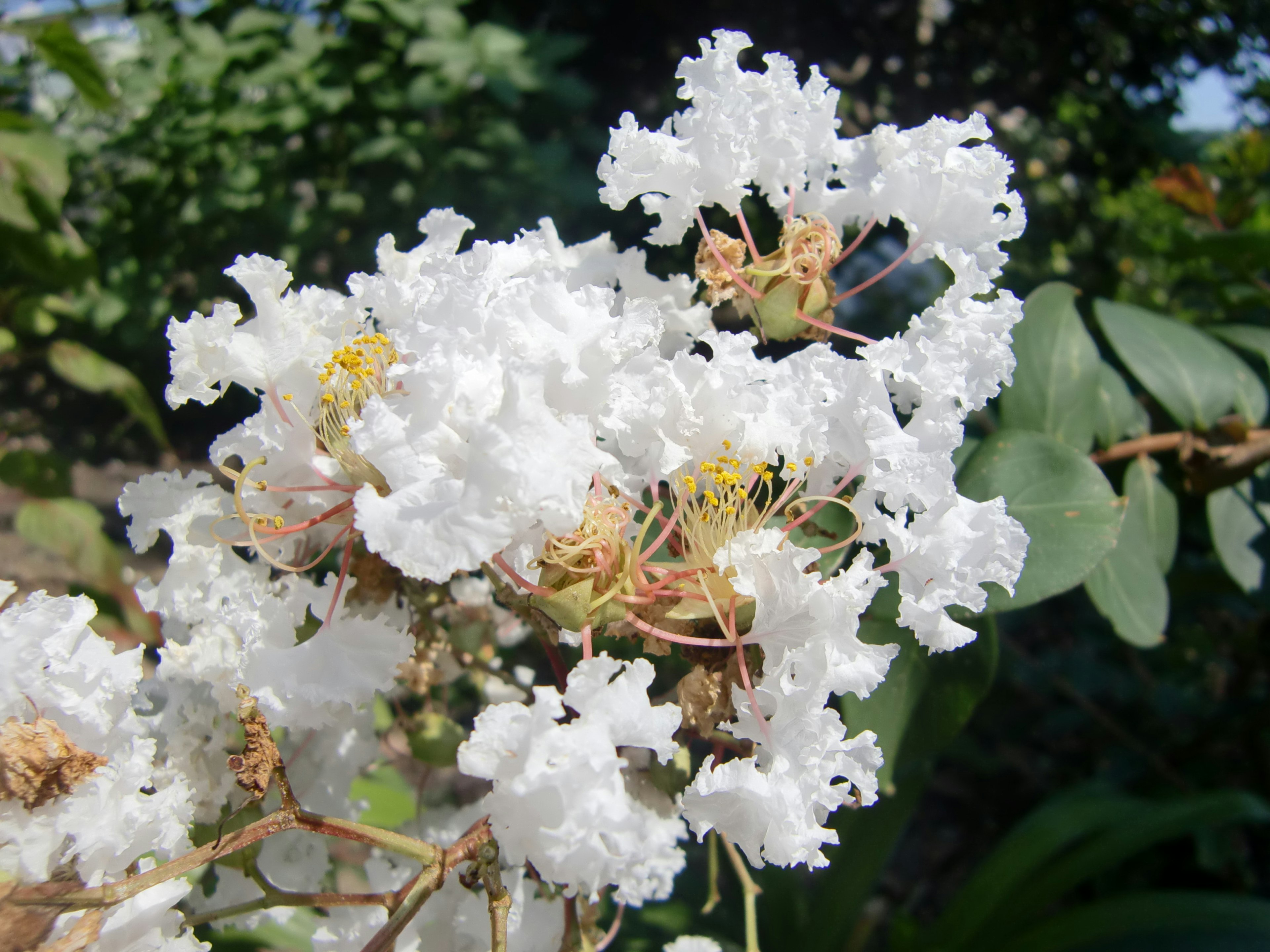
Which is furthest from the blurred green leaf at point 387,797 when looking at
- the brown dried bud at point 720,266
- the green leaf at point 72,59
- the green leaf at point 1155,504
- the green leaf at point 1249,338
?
the green leaf at point 1249,338

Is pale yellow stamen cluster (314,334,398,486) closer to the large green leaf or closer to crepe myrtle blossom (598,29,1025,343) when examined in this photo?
crepe myrtle blossom (598,29,1025,343)

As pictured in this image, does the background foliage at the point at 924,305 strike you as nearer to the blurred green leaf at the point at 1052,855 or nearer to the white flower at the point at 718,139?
the blurred green leaf at the point at 1052,855

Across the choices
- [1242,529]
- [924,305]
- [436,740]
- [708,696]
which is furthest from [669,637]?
[924,305]

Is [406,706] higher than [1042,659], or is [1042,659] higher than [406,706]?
[406,706]

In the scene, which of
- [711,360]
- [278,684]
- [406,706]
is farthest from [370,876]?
[711,360]

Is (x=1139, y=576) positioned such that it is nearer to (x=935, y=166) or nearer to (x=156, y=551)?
(x=935, y=166)

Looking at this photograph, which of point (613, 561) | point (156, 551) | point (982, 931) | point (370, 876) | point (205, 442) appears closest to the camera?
point (613, 561)

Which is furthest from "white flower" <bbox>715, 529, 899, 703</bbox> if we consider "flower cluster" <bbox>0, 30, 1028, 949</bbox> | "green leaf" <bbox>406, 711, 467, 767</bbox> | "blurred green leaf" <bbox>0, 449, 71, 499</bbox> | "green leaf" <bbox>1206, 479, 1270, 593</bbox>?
"blurred green leaf" <bbox>0, 449, 71, 499</bbox>
